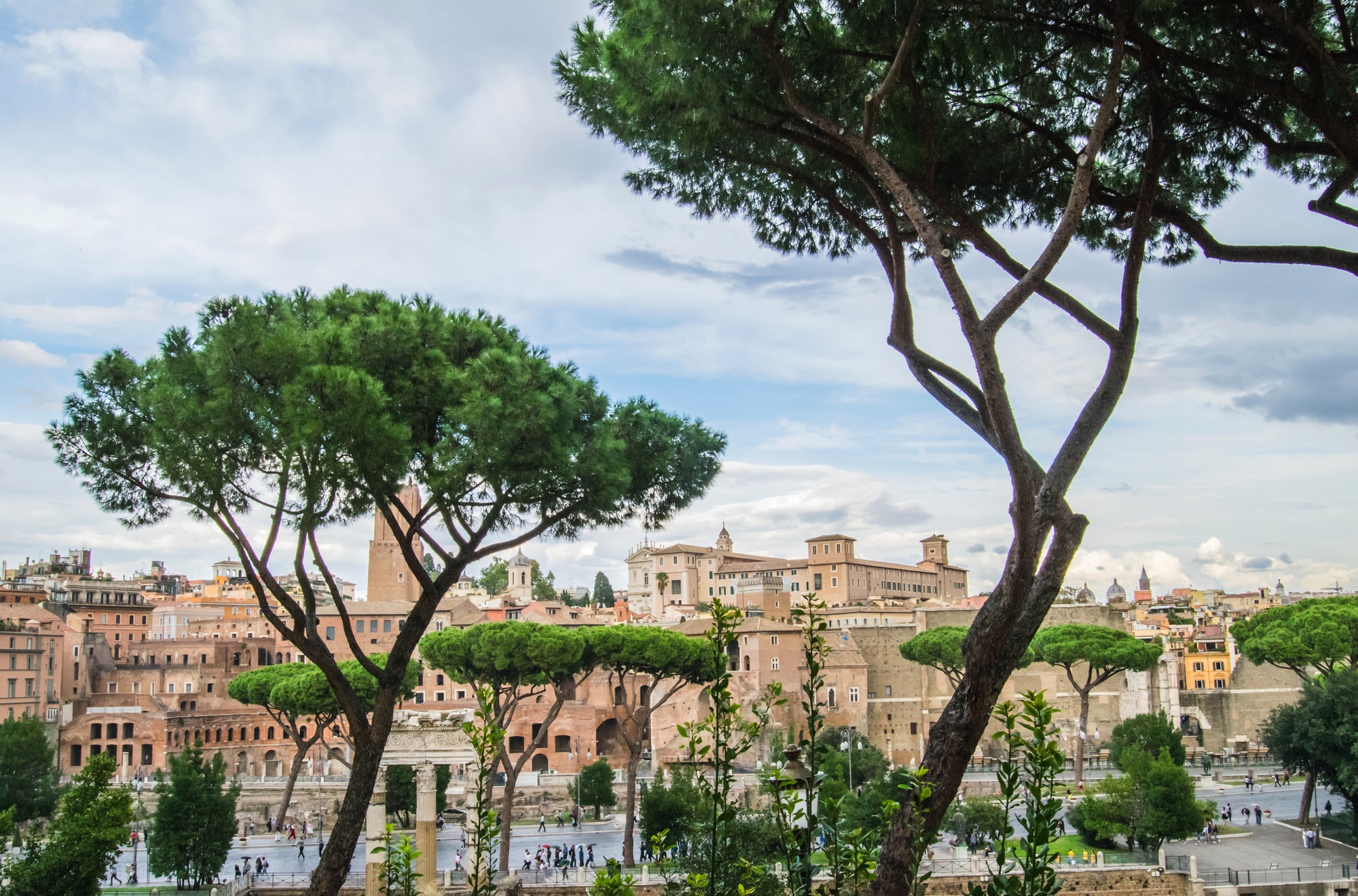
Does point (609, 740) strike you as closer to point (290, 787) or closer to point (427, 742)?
point (290, 787)

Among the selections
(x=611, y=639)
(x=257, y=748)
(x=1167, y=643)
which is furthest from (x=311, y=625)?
(x=1167, y=643)

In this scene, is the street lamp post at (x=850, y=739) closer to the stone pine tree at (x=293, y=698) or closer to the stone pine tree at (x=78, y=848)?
the stone pine tree at (x=293, y=698)

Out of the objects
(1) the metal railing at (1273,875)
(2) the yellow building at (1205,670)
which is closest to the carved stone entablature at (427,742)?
(1) the metal railing at (1273,875)

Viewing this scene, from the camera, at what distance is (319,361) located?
34.0ft

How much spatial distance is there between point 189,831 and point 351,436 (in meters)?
14.8

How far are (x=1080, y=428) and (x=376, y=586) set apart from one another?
2288 inches

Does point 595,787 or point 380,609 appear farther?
point 380,609

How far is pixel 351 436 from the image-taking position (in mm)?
9922

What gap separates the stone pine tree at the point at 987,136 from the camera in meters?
5.98

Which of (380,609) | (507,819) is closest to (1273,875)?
(507,819)

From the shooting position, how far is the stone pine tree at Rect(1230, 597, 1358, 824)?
101 ft

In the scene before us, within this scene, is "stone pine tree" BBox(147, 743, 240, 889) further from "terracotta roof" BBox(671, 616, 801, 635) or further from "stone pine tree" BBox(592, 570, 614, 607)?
"stone pine tree" BBox(592, 570, 614, 607)

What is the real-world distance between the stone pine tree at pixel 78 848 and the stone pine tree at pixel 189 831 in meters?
10.4

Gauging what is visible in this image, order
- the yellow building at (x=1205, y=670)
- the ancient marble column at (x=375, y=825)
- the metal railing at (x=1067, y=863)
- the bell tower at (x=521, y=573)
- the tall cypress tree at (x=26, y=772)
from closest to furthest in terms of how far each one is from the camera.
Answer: the ancient marble column at (x=375, y=825) < the metal railing at (x=1067, y=863) < the tall cypress tree at (x=26, y=772) < the yellow building at (x=1205, y=670) < the bell tower at (x=521, y=573)
